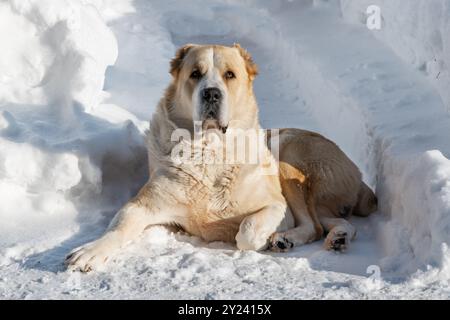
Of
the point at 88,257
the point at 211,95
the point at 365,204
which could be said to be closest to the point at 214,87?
the point at 211,95

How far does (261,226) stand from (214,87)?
96 centimetres

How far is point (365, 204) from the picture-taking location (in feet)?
17.5

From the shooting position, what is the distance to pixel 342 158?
550cm

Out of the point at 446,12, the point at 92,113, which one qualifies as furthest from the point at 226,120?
the point at 446,12

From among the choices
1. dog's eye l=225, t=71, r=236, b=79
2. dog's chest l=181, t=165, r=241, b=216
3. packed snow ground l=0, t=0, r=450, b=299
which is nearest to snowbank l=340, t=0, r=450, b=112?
packed snow ground l=0, t=0, r=450, b=299

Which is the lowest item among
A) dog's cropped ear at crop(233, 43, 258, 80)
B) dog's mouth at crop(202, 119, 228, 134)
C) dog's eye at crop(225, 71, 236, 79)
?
dog's mouth at crop(202, 119, 228, 134)

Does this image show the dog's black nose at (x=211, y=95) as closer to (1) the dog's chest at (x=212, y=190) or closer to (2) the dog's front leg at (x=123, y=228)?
(1) the dog's chest at (x=212, y=190)

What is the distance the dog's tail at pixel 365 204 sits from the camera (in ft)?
17.5

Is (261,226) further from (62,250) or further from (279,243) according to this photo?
(62,250)

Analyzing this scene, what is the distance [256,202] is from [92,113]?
1714 mm

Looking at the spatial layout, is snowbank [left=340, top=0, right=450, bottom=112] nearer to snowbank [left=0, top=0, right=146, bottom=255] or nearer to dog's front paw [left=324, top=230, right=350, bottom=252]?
dog's front paw [left=324, top=230, right=350, bottom=252]

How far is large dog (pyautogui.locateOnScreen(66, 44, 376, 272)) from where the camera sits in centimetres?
470

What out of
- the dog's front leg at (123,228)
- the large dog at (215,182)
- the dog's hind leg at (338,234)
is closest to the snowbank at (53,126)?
the dog's front leg at (123,228)

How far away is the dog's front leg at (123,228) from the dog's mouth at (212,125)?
57cm
